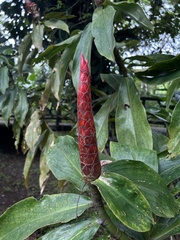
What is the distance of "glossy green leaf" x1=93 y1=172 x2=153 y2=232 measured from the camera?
19.3 inches

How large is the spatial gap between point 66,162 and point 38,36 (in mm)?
860

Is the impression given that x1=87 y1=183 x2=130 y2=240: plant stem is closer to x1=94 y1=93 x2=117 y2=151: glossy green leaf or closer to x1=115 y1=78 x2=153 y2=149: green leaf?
x1=115 y1=78 x2=153 y2=149: green leaf

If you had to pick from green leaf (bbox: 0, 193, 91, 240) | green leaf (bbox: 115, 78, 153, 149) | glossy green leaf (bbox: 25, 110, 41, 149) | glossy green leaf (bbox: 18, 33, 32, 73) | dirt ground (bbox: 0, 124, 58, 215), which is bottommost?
dirt ground (bbox: 0, 124, 58, 215)

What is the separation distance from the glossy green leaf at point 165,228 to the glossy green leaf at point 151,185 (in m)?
0.05

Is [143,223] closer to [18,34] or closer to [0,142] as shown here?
[18,34]

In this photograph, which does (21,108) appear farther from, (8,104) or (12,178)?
(12,178)

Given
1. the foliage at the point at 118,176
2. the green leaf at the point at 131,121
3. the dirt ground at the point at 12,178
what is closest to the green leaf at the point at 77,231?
the foliage at the point at 118,176

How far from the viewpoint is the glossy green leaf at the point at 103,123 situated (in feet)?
3.37

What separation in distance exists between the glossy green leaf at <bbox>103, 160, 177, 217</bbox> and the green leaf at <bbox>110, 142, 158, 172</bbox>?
9 cm

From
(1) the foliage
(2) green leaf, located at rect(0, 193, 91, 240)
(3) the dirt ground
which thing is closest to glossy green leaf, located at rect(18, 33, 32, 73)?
(1) the foliage

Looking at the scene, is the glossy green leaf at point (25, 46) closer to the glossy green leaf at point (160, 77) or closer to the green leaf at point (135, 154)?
the glossy green leaf at point (160, 77)

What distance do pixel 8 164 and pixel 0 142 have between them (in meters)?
0.61

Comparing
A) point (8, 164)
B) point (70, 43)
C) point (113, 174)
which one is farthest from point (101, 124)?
point (8, 164)

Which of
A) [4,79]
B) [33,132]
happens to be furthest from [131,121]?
[4,79]
